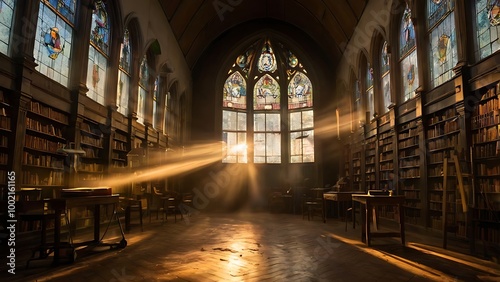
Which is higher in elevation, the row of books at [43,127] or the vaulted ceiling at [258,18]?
the vaulted ceiling at [258,18]

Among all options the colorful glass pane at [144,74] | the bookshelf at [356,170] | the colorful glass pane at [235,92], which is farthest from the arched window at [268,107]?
the colorful glass pane at [144,74]

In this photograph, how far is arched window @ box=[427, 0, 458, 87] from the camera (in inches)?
256

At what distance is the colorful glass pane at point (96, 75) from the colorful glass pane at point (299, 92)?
9.52m

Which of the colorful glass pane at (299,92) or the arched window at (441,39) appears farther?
the colorful glass pane at (299,92)

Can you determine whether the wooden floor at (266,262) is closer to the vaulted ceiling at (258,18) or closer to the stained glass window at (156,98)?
the stained glass window at (156,98)

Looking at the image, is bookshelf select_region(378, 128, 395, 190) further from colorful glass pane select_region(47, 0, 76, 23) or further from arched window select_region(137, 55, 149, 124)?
colorful glass pane select_region(47, 0, 76, 23)

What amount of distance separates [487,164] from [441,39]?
118 inches

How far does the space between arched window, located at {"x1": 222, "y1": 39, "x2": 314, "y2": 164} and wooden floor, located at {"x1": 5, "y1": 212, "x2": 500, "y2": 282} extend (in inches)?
379

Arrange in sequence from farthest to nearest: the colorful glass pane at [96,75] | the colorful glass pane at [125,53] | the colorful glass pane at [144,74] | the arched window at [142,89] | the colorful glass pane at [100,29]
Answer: the colorful glass pane at [144,74] < the arched window at [142,89] < the colorful glass pane at [125,53] < the colorful glass pane at [100,29] < the colorful glass pane at [96,75]

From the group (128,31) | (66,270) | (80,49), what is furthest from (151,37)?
(66,270)

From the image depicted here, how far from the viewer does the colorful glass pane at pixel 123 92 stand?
889 centimetres

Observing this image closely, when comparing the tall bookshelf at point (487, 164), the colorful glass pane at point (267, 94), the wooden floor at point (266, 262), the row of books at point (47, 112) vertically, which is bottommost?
the wooden floor at point (266, 262)

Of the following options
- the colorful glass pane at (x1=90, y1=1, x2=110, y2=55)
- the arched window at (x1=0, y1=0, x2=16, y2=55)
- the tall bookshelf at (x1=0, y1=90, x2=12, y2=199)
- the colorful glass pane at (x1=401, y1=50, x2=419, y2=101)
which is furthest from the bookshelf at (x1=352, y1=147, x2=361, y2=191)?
the arched window at (x1=0, y1=0, x2=16, y2=55)

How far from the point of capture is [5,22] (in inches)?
197
